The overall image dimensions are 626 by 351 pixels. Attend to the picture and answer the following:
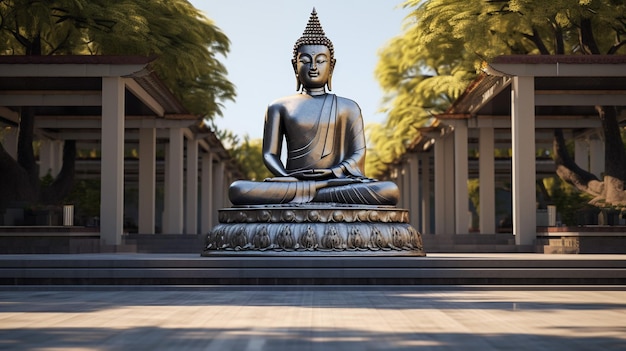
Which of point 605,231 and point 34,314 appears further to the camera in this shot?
point 605,231

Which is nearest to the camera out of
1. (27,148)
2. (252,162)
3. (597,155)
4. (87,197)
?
(27,148)

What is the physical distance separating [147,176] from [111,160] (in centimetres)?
813

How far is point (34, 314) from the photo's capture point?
8555 mm

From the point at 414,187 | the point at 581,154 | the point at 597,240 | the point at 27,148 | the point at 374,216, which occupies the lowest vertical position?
the point at 597,240

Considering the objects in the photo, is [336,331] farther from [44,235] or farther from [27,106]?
[27,106]

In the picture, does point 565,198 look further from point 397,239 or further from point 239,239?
point 239,239

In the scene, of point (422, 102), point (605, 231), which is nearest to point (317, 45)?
point (605, 231)

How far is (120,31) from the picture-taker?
25797 millimetres

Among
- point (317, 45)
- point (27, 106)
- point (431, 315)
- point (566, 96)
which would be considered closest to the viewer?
point (431, 315)

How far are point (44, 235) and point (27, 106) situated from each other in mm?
6804

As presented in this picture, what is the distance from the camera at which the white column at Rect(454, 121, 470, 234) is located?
29.3m

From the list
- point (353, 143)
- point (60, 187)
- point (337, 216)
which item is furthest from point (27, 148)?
point (337, 216)

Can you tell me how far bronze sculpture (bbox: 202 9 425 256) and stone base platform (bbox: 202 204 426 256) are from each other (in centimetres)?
2

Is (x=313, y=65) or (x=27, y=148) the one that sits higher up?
(x=313, y=65)
